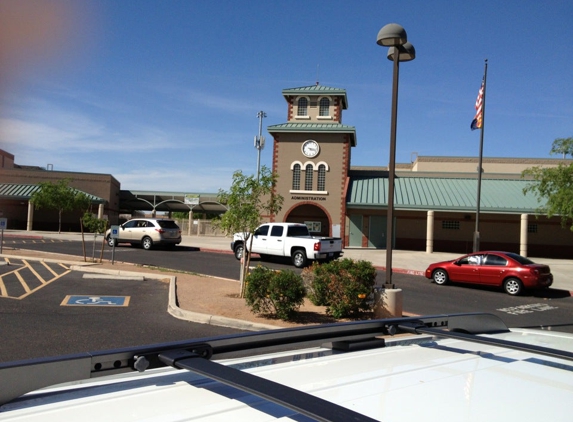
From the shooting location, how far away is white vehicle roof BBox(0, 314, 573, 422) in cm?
162

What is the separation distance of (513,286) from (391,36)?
1045 centimetres

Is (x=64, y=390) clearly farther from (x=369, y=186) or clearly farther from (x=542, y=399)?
(x=369, y=186)

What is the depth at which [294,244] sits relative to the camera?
2197 cm

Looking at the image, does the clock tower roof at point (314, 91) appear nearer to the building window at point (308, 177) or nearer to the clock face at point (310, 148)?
the clock face at point (310, 148)

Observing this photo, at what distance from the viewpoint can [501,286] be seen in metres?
17.5

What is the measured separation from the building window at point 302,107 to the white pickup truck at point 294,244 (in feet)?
55.7

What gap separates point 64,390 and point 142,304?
10136 mm

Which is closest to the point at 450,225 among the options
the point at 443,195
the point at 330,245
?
the point at 443,195

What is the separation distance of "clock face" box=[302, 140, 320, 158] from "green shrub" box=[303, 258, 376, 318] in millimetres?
26290

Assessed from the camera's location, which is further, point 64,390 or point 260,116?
point 260,116

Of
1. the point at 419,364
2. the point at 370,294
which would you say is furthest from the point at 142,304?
the point at 419,364

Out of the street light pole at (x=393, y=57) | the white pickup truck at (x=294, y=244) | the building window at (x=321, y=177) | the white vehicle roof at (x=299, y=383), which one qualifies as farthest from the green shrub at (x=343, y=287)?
the building window at (x=321, y=177)

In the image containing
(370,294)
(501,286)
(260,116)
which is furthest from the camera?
(260,116)

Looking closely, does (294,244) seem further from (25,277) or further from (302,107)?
(302,107)
